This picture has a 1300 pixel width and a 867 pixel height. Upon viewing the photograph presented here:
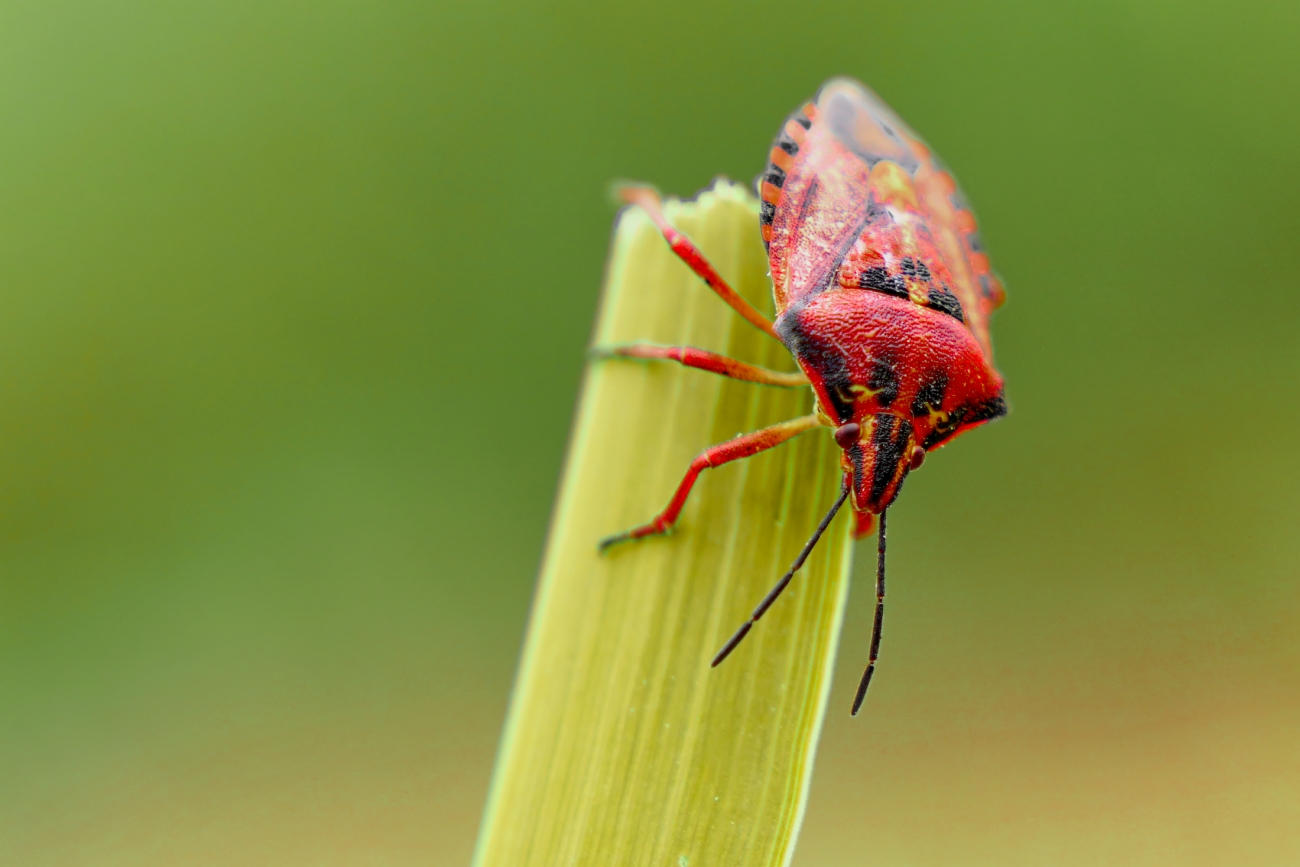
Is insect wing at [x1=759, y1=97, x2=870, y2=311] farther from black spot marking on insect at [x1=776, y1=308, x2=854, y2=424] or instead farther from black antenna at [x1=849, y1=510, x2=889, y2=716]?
black antenna at [x1=849, y1=510, x2=889, y2=716]

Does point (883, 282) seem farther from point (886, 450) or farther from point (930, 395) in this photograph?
point (886, 450)

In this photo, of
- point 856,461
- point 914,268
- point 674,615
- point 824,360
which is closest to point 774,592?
point 674,615

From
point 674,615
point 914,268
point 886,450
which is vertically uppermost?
point 914,268

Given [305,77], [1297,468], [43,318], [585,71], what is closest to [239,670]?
[43,318]

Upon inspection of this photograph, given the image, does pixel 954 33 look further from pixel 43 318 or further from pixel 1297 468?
pixel 43 318

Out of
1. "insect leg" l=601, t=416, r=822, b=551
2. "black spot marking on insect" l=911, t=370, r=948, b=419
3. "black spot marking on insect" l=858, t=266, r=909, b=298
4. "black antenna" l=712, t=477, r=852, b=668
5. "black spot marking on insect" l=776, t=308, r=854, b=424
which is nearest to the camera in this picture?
"black antenna" l=712, t=477, r=852, b=668

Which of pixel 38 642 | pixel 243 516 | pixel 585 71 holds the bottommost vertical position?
pixel 38 642

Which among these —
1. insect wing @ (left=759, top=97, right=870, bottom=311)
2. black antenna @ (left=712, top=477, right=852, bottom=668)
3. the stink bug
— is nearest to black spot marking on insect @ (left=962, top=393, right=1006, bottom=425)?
the stink bug
